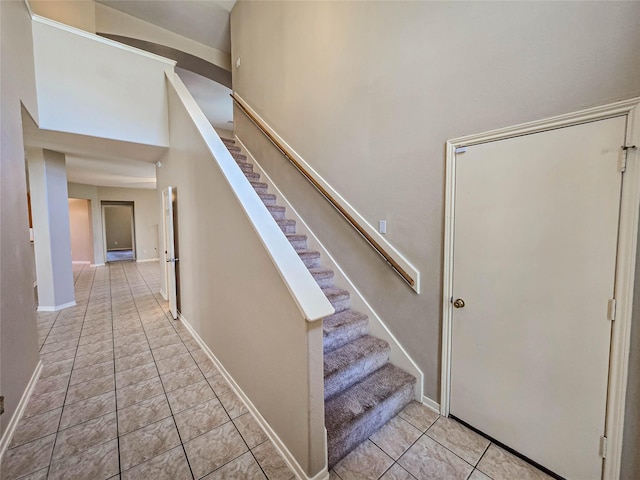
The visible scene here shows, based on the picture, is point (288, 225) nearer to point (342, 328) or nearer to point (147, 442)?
point (342, 328)

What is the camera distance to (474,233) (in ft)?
5.79

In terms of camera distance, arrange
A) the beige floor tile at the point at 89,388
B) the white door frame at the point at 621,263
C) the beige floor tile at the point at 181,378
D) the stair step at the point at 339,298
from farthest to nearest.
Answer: the stair step at the point at 339,298
the beige floor tile at the point at 181,378
the beige floor tile at the point at 89,388
the white door frame at the point at 621,263

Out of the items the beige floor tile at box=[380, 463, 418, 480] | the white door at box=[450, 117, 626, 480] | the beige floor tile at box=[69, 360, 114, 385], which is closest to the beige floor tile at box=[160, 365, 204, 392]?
the beige floor tile at box=[69, 360, 114, 385]

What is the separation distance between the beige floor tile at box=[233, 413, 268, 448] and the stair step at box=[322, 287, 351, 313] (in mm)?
1105

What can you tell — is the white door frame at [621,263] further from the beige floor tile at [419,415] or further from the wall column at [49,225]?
the wall column at [49,225]

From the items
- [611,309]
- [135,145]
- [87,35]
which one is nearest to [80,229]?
[135,145]

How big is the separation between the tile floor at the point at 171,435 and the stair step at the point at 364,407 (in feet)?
0.23

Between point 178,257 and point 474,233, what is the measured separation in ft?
11.6

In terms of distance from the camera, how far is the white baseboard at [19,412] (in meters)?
1.65

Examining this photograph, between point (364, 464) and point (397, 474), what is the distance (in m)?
0.19

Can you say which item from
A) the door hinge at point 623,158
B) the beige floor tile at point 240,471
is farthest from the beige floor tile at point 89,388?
the door hinge at point 623,158

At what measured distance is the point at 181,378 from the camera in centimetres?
241

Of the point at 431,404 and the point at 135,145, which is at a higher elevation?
the point at 135,145

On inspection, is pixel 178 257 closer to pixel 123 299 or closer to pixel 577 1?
pixel 123 299
